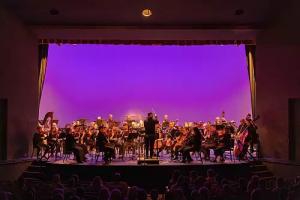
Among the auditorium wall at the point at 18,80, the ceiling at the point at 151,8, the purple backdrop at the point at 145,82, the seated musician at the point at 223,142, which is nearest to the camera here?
the seated musician at the point at 223,142

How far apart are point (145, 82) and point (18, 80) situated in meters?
5.81

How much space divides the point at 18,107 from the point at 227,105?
26.4 ft

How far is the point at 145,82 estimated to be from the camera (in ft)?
56.0

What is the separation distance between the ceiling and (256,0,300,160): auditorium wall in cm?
61

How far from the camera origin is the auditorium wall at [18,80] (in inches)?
470

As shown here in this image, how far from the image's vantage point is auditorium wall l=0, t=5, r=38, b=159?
39.2ft

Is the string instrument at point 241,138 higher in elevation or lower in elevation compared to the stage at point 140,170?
higher

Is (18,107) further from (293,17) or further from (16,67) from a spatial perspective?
(293,17)

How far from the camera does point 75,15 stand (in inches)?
496

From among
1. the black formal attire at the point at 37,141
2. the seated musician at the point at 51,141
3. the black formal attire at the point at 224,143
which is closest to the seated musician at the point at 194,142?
the black formal attire at the point at 224,143

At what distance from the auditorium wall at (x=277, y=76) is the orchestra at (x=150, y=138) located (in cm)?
68

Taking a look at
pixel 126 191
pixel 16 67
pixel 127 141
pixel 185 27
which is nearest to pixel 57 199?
pixel 126 191

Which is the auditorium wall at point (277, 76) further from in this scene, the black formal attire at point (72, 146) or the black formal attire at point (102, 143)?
the black formal attire at point (72, 146)

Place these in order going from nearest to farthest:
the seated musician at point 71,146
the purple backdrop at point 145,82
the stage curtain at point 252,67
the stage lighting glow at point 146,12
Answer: the seated musician at point 71,146, the stage lighting glow at point 146,12, the stage curtain at point 252,67, the purple backdrop at point 145,82
